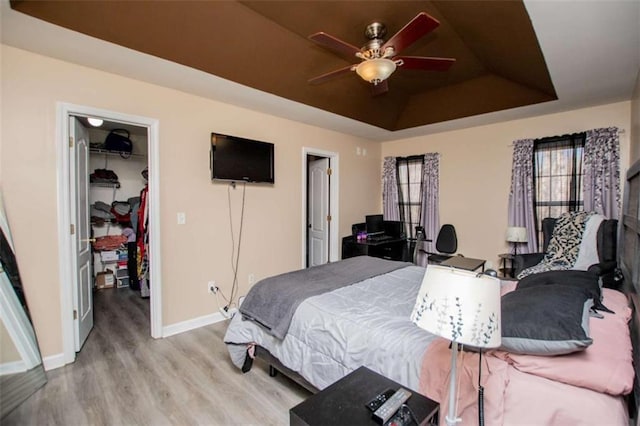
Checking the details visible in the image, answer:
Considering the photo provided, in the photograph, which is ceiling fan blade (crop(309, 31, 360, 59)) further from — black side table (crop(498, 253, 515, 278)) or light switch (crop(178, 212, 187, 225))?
black side table (crop(498, 253, 515, 278))

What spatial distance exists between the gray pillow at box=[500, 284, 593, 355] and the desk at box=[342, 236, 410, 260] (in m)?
3.11

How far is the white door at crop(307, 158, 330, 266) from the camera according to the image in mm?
4777

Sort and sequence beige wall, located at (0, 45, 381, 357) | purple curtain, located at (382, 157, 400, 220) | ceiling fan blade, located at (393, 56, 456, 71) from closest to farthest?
ceiling fan blade, located at (393, 56, 456, 71), beige wall, located at (0, 45, 381, 357), purple curtain, located at (382, 157, 400, 220)

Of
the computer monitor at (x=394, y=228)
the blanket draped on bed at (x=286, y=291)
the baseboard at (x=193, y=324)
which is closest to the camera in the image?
the blanket draped on bed at (x=286, y=291)

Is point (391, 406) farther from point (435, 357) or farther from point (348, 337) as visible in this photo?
point (348, 337)

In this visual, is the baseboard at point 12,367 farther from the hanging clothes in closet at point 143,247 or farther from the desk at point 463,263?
the desk at point 463,263

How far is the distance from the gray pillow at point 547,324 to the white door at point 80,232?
3.17m

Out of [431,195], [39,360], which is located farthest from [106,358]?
[431,195]

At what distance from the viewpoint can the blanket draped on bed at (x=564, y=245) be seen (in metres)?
2.79

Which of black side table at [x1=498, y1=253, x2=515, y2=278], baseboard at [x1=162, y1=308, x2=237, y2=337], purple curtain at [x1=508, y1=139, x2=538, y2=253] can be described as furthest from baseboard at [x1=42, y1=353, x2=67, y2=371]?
purple curtain at [x1=508, y1=139, x2=538, y2=253]

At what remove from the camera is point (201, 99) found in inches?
125

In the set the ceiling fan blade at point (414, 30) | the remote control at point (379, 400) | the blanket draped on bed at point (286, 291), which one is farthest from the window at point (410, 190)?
the remote control at point (379, 400)

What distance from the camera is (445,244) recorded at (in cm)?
436

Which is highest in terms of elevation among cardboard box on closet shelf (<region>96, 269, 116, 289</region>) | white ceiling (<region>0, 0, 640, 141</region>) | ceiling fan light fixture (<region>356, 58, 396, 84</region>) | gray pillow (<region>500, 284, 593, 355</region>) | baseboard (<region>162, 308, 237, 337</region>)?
white ceiling (<region>0, 0, 640, 141</region>)
